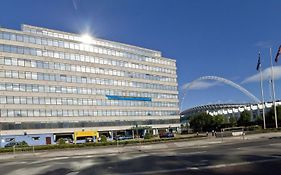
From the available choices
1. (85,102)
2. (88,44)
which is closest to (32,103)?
(85,102)

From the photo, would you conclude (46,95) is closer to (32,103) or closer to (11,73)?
(32,103)

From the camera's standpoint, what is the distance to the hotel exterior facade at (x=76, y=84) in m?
81.4

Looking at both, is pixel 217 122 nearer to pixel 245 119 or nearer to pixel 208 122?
pixel 208 122

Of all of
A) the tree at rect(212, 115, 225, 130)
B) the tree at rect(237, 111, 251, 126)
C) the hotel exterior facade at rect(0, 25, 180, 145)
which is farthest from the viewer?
the tree at rect(237, 111, 251, 126)

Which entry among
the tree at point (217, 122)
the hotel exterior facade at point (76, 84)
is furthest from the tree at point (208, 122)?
the hotel exterior facade at point (76, 84)

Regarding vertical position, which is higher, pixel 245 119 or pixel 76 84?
pixel 76 84

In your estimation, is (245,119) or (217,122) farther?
(245,119)

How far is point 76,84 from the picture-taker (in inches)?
3713

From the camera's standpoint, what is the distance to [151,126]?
115m

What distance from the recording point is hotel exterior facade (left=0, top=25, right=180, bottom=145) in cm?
8138

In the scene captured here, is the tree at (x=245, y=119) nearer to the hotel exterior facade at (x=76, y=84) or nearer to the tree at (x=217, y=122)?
the tree at (x=217, y=122)

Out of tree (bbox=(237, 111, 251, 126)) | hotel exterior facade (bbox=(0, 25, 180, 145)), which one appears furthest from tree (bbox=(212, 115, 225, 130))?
hotel exterior facade (bbox=(0, 25, 180, 145))

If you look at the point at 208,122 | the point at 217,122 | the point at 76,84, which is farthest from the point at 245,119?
the point at 76,84

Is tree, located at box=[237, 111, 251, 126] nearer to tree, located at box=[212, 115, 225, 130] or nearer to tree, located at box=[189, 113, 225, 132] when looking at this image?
tree, located at box=[189, 113, 225, 132]
